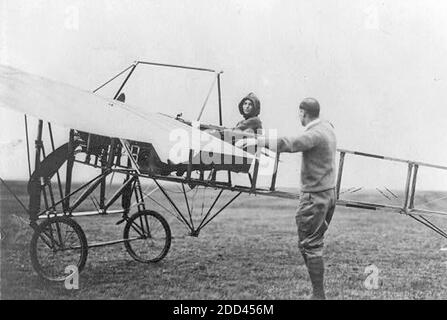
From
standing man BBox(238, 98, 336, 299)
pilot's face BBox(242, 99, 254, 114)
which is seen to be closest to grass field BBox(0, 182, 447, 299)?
standing man BBox(238, 98, 336, 299)

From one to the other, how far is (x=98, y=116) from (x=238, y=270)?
3258 mm

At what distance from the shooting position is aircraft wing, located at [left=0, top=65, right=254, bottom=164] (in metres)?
5.68

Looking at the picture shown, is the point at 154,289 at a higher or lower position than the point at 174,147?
lower

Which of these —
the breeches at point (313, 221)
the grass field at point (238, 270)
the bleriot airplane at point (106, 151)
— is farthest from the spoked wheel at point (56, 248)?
the breeches at point (313, 221)

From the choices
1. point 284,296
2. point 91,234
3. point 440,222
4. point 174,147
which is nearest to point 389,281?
point 284,296

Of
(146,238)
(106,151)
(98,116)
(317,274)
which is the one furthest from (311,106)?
(146,238)

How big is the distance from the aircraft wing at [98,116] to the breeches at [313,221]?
87cm

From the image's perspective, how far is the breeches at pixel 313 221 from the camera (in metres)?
5.83

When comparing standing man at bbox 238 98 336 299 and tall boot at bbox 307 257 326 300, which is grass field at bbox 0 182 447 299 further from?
standing man at bbox 238 98 336 299

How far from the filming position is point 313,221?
5.84 metres

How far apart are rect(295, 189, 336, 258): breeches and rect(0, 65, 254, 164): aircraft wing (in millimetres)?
873
